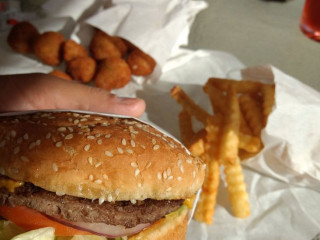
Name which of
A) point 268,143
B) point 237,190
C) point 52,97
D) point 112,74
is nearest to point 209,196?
point 237,190

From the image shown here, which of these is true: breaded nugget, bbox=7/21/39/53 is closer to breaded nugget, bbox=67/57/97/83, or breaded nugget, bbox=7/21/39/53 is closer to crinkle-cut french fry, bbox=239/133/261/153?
breaded nugget, bbox=67/57/97/83

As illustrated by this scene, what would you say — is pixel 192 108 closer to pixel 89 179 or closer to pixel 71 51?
pixel 89 179

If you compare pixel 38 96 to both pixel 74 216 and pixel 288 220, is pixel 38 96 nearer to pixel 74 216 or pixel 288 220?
pixel 74 216

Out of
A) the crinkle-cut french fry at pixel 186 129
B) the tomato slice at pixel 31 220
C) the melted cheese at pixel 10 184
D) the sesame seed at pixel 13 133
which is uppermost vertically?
the sesame seed at pixel 13 133

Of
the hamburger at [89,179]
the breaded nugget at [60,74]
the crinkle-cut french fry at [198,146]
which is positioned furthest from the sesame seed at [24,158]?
the breaded nugget at [60,74]

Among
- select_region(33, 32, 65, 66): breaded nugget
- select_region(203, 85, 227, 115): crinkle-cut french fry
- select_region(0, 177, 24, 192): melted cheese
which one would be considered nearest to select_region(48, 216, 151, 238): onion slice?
select_region(0, 177, 24, 192): melted cheese

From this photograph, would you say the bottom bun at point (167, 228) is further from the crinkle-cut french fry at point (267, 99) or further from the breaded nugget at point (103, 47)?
the breaded nugget at point (103, 47)

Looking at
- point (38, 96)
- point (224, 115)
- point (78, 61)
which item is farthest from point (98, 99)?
point (78, 61)
